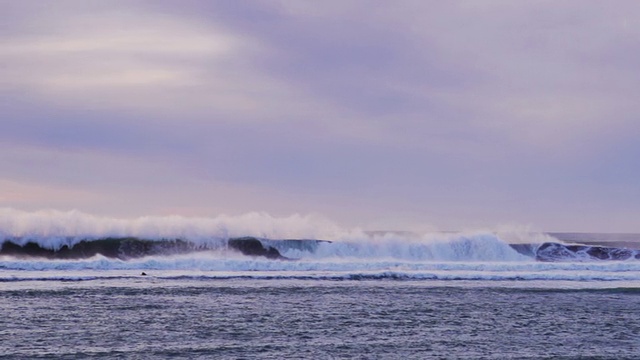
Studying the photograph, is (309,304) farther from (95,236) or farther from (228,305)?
(95,236)

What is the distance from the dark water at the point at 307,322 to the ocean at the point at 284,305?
0.15 ft

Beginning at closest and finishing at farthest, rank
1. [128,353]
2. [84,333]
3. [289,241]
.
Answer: [128,353]
[84,333]
[289,241]

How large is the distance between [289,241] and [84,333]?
29448 mm

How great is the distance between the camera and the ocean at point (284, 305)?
14.3 metres

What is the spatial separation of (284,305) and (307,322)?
313cm

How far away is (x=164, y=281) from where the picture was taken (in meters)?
26.8

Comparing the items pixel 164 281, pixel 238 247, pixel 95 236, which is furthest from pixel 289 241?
pixel 164 281

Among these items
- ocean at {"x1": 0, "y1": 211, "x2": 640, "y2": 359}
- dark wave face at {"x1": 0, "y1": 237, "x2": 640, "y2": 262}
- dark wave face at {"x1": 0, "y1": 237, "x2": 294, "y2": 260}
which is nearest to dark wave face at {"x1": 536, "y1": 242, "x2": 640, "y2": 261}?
dark wave face at {"x1": 0, "y1": 237, "x2": 640, "y2": 262}

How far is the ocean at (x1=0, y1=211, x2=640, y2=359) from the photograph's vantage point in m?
14.3

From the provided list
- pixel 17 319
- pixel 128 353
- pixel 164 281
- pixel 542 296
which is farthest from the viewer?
pixel 164 281

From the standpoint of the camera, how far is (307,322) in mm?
17219

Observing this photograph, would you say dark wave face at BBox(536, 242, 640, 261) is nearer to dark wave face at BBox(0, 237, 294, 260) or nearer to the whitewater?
the whitewater

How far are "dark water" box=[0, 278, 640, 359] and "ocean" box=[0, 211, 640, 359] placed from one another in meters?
0.05

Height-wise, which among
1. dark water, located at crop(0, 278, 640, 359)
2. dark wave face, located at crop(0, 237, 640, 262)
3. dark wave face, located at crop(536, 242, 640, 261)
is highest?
dark wave face, located at crop(0, 237, 640, 262)
